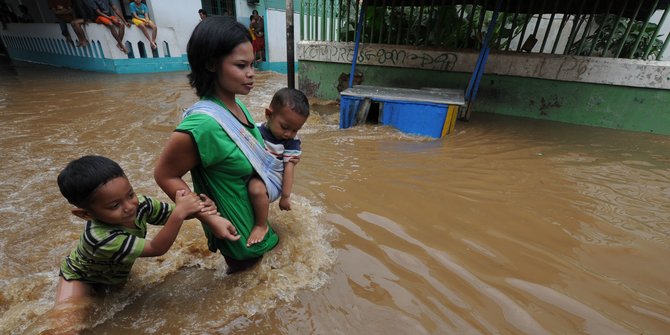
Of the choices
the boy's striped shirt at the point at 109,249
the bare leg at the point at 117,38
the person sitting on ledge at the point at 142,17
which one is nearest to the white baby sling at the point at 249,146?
the boy's striped shirt at the point at 109,249

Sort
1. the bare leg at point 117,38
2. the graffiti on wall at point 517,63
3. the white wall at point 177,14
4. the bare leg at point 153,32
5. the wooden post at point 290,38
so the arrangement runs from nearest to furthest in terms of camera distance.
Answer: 1. the graffiti on wall at point 517,63
2. the wooden post at point 290,38
3. the bare leg at point 117,38
4. the bare leg at point 153,32
5. the white wall at point 177,14

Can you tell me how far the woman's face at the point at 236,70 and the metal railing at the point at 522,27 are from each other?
17.8ft

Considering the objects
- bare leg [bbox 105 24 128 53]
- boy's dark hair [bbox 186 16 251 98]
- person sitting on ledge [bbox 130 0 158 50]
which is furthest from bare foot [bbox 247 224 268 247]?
person sitting on ledge [bbox 130 0 158 50]

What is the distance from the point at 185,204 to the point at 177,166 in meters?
0.15

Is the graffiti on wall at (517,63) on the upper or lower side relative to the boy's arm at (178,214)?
upper

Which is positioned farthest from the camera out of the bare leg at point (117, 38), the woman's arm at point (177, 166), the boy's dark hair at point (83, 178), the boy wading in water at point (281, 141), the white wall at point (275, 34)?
the white wall at point (275, 34)

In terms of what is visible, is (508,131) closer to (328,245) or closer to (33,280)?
(328,245)

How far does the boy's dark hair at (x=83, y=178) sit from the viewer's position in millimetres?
1335

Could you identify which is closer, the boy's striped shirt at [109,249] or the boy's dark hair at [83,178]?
the boy's dark hair at [83,178]

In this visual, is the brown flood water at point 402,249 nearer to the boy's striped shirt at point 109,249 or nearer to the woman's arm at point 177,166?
the boy's striped shirt at point 109,249

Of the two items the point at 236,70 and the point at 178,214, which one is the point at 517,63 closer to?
the point at 236,70

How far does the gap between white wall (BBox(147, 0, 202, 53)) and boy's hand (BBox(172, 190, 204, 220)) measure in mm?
11105

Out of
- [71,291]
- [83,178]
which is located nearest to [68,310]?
[71,291]

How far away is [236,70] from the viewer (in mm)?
1315
